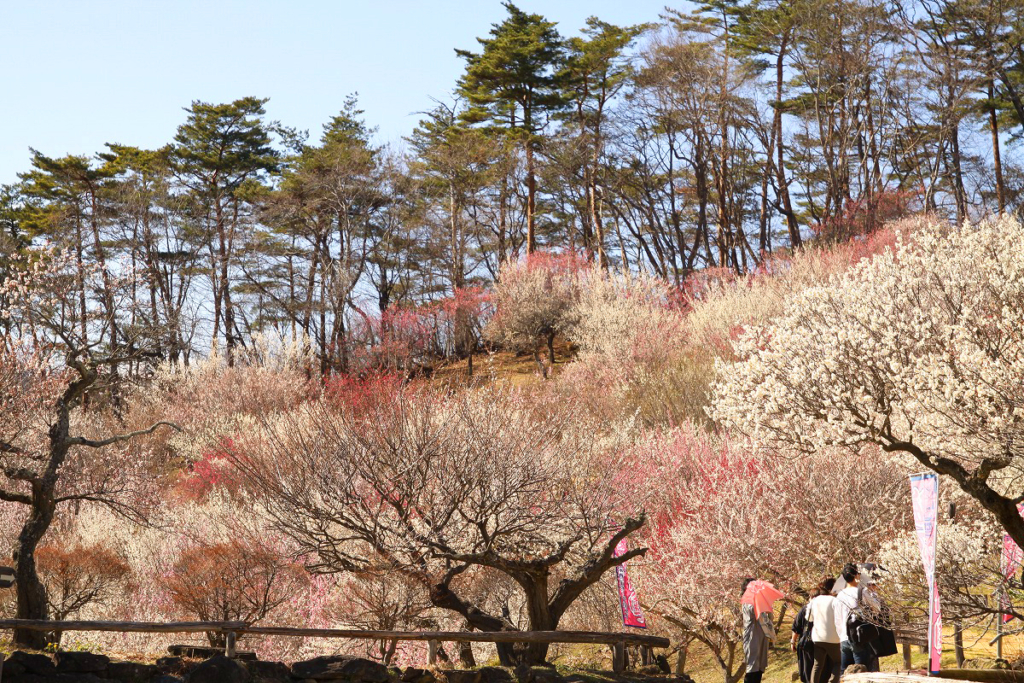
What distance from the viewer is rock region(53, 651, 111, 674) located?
27.7 ft

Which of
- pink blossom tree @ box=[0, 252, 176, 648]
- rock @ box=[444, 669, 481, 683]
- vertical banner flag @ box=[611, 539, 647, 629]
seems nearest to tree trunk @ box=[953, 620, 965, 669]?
vertical banner flag @ box=[611, 539, 647, 629]

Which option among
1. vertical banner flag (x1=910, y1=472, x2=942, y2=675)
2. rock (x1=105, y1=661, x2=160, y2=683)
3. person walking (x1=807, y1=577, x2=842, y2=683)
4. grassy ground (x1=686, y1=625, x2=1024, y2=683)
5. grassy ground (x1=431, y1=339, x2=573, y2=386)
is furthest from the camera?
grassy ground (x1=431, y1=339, x2=573, y2=386)

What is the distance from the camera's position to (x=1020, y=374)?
11.1 m

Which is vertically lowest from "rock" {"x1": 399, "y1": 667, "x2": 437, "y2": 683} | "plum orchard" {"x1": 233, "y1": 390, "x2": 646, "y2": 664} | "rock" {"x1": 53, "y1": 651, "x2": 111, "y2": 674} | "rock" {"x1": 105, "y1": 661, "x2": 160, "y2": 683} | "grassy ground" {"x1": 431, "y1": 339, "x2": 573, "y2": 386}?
"rock" {"x1": 399, "y1": 667, "x2": 437, "y2": 683}

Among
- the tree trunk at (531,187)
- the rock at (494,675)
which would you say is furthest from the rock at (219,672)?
the tree trunk at (531,187)

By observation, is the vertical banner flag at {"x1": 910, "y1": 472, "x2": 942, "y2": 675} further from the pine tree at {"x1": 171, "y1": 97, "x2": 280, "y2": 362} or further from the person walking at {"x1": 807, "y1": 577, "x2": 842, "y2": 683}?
the pine tree at {"x1": 171, "y1": 97, "x2": 280, "y2": 362}

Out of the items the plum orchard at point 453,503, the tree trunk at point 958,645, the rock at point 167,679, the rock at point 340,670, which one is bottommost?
the tree trunk at point 958,645

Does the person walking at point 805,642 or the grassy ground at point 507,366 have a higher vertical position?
the grassy ground at point 507,366

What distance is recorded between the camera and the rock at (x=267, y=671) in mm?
9023

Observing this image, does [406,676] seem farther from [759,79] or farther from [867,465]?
[759,79]

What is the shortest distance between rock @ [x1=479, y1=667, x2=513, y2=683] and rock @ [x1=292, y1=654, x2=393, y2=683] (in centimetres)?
118

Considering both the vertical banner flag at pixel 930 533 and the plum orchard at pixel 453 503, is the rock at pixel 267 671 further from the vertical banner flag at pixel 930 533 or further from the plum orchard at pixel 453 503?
the vertical banner flag at pixel 930 533

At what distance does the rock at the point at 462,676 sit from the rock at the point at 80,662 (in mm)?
3286

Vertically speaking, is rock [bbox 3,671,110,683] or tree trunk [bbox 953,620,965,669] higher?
rock [bbox 3,671,110,683]
